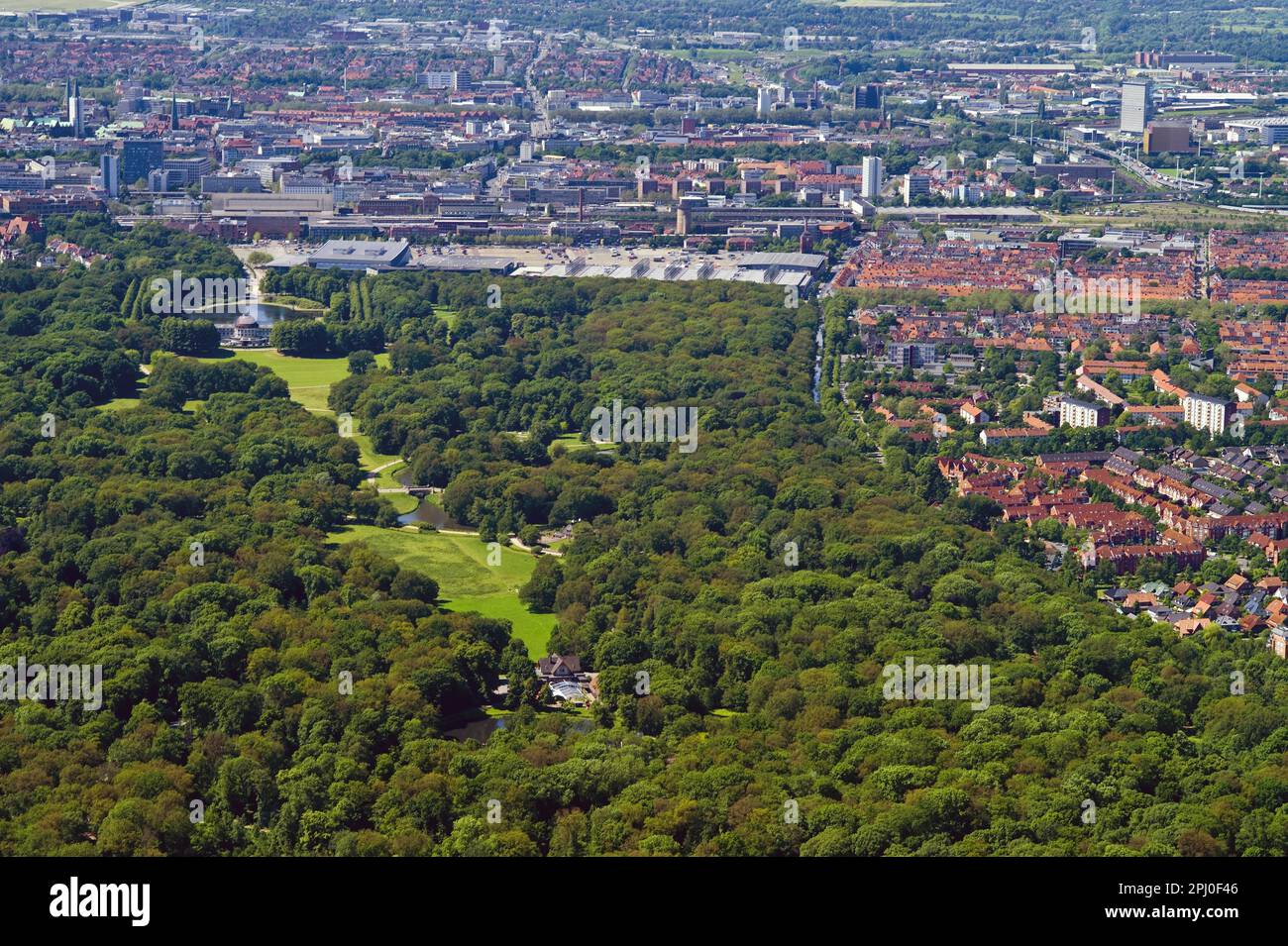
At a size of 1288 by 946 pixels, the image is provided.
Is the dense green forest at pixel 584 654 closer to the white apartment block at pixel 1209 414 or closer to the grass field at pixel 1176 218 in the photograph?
the white apartment block at pixel 1209 414

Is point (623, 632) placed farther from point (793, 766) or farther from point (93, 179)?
point (93, 179)

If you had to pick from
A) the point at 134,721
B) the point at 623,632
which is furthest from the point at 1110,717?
the point at 134,721

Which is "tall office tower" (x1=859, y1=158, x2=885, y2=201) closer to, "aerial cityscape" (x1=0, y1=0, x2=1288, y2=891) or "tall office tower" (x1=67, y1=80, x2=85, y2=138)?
"aerial cityscape" (x1=0, y1=0, x2=1288, y2=891)

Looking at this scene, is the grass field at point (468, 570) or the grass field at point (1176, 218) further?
the grass field at point (1176, 218)

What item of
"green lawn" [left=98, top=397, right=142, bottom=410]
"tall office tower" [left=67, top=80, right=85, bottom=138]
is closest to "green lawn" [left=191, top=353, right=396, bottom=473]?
"green lawn" [left=98, top=397, right=142, bottom=410]

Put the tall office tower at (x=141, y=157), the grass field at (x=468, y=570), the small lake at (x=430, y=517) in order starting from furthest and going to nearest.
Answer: the tall office tower at (x=141, y=157), the small lake at (x=430, y=517), the grass field at (x=468, y=570)

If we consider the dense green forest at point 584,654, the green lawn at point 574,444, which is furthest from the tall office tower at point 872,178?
the green lawn at point 574,444

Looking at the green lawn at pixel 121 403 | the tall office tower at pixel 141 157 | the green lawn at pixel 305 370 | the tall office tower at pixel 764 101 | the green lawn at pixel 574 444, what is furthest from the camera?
the tall office tower at pixel 764 101
